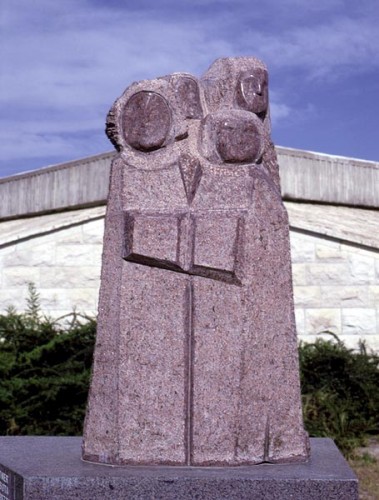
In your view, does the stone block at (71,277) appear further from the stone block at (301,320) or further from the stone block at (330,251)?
the stone block at (330,251)

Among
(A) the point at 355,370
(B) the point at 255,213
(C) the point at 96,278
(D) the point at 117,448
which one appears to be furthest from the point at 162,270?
(C) the point at 96,278

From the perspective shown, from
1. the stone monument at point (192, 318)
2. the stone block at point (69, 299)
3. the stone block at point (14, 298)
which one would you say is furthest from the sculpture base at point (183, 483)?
the stone block at point (14, 298)

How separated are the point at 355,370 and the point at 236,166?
20.7 feet

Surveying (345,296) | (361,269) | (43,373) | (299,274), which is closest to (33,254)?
(43,373)

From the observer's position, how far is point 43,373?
1059 cm

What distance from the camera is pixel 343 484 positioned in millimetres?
4602

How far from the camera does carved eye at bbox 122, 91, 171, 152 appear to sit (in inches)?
199

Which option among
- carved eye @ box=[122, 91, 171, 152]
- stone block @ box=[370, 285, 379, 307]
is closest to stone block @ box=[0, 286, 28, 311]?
stone block @ box=[370, 285, 379, 307]

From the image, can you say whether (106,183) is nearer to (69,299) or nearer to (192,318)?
(69,299)

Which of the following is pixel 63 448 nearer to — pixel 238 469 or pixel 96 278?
pixel 238 469

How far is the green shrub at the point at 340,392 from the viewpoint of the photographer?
1039cm

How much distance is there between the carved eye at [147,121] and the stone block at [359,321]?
275 inches

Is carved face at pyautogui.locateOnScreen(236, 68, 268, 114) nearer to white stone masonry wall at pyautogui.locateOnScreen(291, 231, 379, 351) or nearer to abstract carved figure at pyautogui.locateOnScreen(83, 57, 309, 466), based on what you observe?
abstract carved figure at pyautogui.locateOnScreen(83, 57, 309, 466)

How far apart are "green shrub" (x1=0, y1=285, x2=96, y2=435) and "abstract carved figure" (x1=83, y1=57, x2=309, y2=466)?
5124 mm
